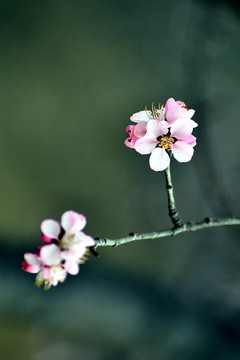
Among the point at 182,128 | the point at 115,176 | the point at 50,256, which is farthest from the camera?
the point at 115,176

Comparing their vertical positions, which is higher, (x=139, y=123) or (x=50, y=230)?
(x=139, y=123)

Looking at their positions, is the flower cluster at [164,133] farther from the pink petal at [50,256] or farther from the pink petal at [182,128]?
the pink petal at [50,256]

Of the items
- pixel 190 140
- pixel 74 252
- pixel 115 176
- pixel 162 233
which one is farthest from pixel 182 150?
pixel 115 176

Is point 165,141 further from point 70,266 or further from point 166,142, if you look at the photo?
point 70,266

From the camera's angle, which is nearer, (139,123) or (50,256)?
(50,256)

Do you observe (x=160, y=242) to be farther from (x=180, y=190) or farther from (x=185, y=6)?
(x=185, y=6)
